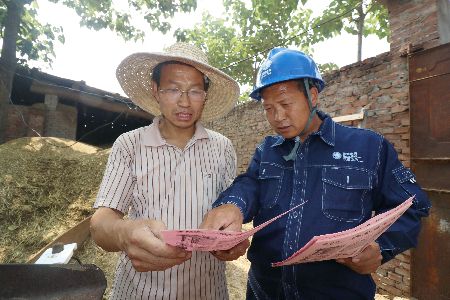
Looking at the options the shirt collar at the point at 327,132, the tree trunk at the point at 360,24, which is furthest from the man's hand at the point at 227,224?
the tree trunk at the point at 360,24

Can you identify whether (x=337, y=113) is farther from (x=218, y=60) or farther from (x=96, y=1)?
(x=218, y=60)

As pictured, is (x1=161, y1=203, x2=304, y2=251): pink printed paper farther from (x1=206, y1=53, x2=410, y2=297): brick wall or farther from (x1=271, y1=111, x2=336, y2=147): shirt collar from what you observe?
(x1=206, y1=53, x2=410, y2=297): brick wall

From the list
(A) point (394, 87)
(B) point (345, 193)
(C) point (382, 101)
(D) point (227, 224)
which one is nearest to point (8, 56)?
(C) point (382, 101)

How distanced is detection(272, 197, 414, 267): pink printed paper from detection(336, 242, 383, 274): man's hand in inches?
3.5

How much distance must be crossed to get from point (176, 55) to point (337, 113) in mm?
4017

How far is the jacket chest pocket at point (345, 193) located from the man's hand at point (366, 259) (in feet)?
0.73

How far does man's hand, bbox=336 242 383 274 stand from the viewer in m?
1.16

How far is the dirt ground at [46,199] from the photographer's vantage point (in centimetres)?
411

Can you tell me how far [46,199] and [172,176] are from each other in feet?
14.3

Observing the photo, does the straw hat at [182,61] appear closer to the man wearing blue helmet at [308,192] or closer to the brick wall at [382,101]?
the man wearing blue helmet at [308,192]

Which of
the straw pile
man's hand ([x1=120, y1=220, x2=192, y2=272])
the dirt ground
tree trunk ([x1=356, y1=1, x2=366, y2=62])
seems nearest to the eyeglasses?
→ man's hand ([x1=120, y1=220, x2=192, y2=272])

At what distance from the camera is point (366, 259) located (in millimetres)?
1169

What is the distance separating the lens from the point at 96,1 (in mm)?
8570

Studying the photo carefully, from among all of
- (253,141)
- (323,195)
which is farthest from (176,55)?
(253,141)
